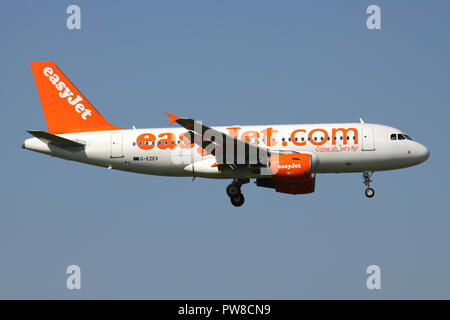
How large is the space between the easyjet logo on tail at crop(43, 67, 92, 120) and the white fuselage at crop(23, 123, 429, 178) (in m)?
2.08

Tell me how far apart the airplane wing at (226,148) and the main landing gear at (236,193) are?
2.08 meters

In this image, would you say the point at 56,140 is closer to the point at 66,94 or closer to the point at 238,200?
the point at 66,94

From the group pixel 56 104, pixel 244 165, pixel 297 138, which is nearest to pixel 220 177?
pixel 244 165

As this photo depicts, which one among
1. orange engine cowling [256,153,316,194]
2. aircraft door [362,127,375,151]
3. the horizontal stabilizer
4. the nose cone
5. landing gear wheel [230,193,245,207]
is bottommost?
landing gear wheel [230,193,245,207]

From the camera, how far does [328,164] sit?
164 feet

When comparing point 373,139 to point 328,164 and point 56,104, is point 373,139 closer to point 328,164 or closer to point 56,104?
point 328,164

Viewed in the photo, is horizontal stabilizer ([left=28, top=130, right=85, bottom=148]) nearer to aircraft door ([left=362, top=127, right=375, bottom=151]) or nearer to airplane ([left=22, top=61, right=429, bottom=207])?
airplane ([left=22, top=61, right=429, bottom=207])

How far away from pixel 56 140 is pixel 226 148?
11.3m

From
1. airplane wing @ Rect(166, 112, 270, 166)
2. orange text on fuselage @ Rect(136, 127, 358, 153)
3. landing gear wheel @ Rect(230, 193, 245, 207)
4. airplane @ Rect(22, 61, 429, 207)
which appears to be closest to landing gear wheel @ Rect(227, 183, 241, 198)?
airplane @ Rect(22, 61, 429, 207)

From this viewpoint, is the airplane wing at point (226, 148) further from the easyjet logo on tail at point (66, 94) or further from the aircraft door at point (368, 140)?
the easyjet logo on tail at point (66, 94)

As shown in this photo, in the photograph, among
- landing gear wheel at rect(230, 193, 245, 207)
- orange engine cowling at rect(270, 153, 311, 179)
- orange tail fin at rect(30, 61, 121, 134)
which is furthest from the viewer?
orange tail fin at rect(30, 61, 121, 134)

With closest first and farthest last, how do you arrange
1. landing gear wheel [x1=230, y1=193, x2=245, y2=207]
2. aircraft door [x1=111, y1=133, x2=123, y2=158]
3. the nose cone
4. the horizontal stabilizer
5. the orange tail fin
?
the nose cone
the horizontal stabilizer
landing gear wheel [x1=230, y1=193, x2=245, y2=207]
aircraft door [x1=111, y1=133, x2=123, y2=158]
the orange tail fin

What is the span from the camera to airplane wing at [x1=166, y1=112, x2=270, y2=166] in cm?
4841

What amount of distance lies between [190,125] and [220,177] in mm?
5796
